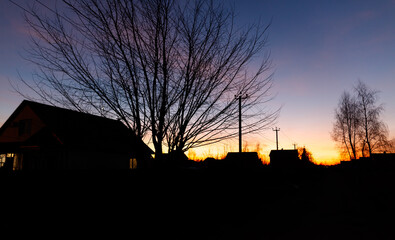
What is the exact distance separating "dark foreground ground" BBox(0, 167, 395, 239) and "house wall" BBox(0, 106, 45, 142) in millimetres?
16008

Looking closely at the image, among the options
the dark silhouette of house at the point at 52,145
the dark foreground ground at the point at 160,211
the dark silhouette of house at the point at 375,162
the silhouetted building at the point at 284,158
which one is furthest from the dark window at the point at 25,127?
the dark silhouette of house at the point at 375,162

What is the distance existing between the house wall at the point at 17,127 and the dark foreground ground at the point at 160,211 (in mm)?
16008

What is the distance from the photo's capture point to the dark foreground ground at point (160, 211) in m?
2.76

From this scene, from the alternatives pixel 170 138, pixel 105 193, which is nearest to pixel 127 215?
pixel 105 193

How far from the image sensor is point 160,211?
4.35 m

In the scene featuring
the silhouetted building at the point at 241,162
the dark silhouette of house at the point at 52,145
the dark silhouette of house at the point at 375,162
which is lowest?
the dark silhouette of house at the point at 375,162

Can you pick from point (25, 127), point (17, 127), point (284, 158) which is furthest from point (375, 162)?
point (17, 127)

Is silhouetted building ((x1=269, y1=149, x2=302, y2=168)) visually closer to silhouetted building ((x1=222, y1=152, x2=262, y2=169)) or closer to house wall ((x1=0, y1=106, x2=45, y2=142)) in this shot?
silhouetted building ((x1=222, y1=152, x2=262, y2=169))

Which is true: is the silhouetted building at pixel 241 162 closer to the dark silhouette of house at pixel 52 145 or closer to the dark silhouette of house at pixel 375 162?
the dark silhouette of house at pixel 52 145

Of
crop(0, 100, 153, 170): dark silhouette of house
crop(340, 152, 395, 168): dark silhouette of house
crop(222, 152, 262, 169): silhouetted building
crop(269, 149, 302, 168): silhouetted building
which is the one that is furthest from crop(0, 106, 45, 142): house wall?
crop(340, 152, 395, 168): dark silhouette of house

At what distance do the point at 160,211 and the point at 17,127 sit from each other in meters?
19.8

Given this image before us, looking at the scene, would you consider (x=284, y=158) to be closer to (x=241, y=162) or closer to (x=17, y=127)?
(x=241, y=162)

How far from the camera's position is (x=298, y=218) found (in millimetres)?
6727

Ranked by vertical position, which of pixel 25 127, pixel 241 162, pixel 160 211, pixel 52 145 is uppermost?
pixel 25 127
